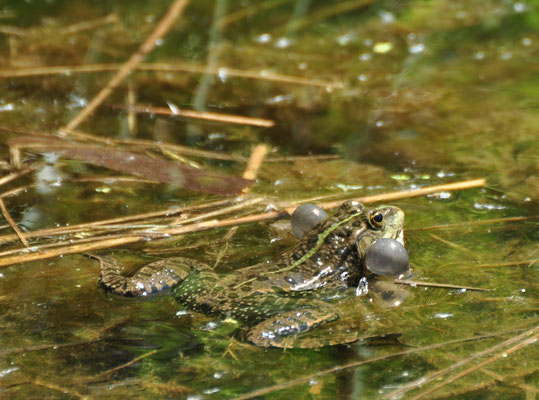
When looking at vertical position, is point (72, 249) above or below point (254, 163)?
above

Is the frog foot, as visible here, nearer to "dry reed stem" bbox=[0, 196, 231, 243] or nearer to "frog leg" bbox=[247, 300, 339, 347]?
"frog leg" bbox=[247, 300, 339, 347]

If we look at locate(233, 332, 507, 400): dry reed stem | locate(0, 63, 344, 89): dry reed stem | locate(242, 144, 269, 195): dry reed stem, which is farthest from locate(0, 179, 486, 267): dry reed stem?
locate(0, 63, 344, 89): dry reed stem

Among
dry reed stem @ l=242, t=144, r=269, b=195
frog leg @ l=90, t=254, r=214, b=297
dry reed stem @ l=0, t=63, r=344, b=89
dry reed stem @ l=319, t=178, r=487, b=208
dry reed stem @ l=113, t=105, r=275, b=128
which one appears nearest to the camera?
frog leg @ l=90, t=254, r=214, b=297

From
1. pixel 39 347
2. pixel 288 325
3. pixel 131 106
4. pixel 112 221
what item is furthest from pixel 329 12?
pixel 39 347

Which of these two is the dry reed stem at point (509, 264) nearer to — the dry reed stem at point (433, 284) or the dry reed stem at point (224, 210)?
the dry reed stem at point (433, 284)

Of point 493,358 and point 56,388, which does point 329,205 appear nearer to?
point 493,358

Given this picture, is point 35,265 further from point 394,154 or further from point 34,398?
point 394,154

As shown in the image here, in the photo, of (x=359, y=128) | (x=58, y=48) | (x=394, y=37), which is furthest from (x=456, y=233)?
(x=58, y=48)
